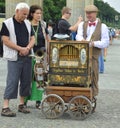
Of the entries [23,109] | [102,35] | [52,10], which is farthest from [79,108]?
[52,10]

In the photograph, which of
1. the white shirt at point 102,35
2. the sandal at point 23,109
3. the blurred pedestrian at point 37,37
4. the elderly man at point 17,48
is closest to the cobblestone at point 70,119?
the sandal at point 23,109

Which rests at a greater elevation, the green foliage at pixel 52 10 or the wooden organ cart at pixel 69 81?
the green foliage at pixel 52 10

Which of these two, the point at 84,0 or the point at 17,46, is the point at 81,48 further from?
the point at 84,0

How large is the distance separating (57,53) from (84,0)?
2779cm

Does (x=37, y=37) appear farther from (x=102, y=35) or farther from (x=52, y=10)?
(x=52, y=10)

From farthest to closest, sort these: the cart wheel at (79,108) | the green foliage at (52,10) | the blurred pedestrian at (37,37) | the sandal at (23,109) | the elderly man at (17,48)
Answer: the green foliage at (52,10)
the blurred pedestrian at (37,37)
the sandal at (23,109)
the elderly man at (17,48)
the cart wheel at (79,108)

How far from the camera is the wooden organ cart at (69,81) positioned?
29.2 ft

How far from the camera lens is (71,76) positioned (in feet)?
29.7

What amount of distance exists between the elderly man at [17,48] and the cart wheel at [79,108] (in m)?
0.89

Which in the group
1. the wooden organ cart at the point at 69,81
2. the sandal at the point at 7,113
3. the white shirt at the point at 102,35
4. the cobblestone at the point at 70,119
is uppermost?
the white shirt at the point at 102,35

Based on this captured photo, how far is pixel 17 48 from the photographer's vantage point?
8.88 m

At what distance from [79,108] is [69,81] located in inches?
18.7

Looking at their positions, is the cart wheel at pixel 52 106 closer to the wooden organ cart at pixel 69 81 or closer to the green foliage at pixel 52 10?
the wooden organ cart at pixel 69 81

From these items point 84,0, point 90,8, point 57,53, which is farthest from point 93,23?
point 84,0
